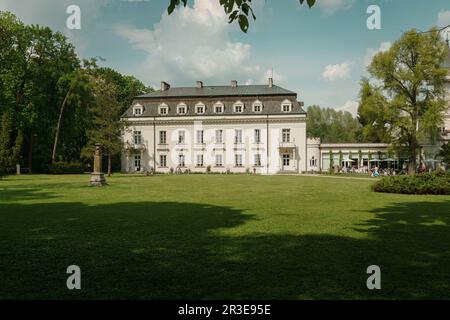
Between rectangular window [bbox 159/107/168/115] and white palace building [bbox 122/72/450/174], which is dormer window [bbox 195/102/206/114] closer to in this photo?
white palace building [bbox 122/72/450/174]

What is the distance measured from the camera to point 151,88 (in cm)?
7625

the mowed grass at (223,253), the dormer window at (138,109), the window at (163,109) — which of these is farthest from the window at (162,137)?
the mowed grass at (223,253)

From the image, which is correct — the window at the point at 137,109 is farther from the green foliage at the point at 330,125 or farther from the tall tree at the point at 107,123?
the green foliage at the point at 330,125

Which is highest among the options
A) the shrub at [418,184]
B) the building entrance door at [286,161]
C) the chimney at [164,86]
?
the chimney at [164,86]

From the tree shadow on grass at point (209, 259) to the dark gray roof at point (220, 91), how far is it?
42.9 meters

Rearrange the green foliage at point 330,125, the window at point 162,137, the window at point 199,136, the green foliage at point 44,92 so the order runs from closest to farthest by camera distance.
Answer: the green foliage at point 44,92
the window at point 199,136
the window at point 162,137
the green foliage at point 330,125

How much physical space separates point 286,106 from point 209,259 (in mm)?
46256

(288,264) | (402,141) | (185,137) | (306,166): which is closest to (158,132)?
(185,137)

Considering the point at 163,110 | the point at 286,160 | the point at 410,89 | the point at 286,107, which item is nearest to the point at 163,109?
the point at 163,110

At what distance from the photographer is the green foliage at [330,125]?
90.3 m

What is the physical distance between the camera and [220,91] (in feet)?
175

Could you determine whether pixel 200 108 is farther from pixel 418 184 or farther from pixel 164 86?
pixel 418 184

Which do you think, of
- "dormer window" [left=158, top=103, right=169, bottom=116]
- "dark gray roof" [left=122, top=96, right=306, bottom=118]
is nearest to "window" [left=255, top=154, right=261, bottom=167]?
"dark gray roof" [left=122, top=96, right=306, bottom=118]
